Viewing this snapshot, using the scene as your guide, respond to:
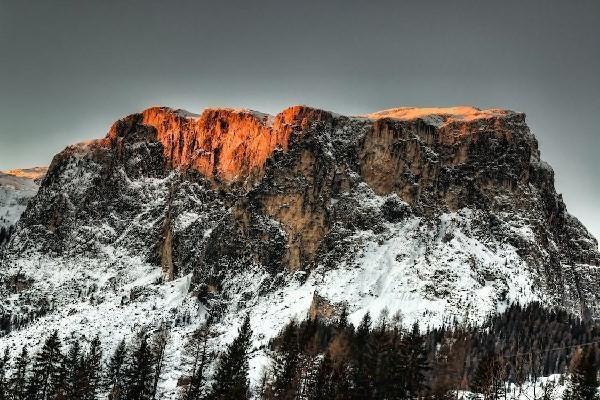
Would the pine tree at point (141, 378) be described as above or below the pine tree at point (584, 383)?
below

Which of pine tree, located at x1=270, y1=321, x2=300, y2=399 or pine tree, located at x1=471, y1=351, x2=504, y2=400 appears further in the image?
pine tree, located at x1=270, y1=321, x2=300, y2=399

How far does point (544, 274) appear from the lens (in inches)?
7254

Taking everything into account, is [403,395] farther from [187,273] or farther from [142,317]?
[187,273]

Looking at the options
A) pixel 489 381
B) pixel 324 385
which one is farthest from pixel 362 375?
pixel 489 381

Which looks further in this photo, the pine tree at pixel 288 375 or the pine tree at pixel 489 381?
the pine tree at pixel 288 375

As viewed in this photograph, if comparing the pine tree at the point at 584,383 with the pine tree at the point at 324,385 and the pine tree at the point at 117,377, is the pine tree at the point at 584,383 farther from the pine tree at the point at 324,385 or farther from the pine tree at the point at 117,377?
the pine tree at the point at 117,377

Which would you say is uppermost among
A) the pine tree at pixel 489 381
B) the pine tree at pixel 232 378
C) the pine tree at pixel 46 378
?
the pine tree at pixel 489 381

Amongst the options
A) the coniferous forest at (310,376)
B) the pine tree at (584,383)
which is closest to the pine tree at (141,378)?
the coniferous forest at (310,376)

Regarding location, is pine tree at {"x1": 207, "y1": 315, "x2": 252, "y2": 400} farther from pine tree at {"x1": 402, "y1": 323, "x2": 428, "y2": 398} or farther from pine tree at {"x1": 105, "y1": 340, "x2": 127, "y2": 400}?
pine tree at {"x1": 402, "y1": 323, "x2": 428, "y2": 398}

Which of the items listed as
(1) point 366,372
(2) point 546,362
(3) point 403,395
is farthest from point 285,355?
(2) point 546,362

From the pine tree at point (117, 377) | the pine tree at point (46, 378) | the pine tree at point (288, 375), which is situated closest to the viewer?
the pine tree at point (288, 375)

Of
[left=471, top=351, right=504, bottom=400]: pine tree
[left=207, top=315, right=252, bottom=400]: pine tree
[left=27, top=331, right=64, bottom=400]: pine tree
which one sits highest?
[left=471, top=351, right=504, bottom=400]: pine tree

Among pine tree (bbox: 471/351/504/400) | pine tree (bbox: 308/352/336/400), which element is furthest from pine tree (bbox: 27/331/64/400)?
pine tree (bbox: 471/351/504/400)

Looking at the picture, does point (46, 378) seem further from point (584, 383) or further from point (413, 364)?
point (584, 383)
